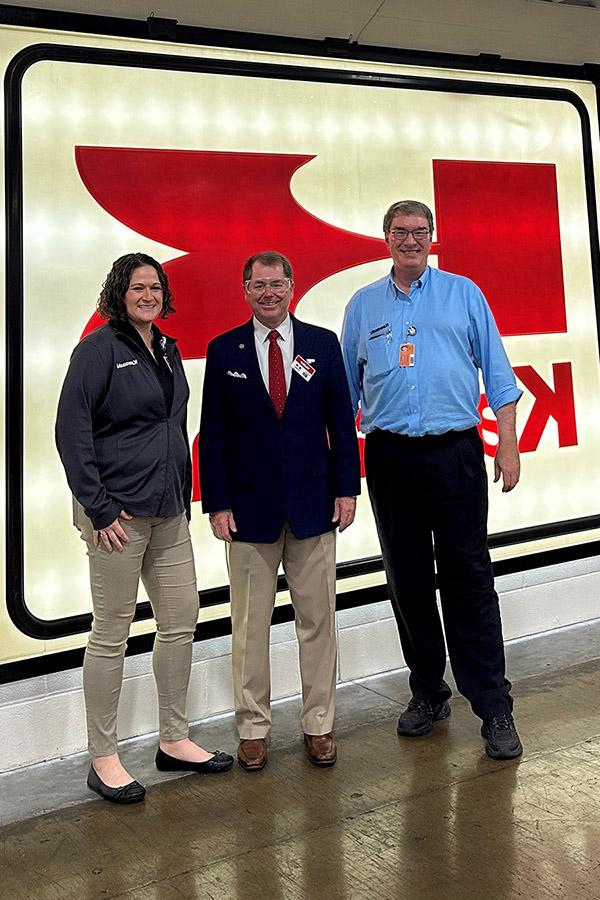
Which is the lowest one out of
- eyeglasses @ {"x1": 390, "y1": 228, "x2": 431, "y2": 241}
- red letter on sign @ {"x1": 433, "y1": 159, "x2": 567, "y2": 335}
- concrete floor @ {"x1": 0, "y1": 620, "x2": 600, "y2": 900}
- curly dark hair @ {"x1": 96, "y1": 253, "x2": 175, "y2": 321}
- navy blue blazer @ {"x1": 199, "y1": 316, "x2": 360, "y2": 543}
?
concrete floor @ {"x1": 0, "y1": 620, "x2": 600, "y2": 900}

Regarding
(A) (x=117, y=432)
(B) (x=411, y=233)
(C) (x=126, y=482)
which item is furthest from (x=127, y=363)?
(B) (x=411, y=233)

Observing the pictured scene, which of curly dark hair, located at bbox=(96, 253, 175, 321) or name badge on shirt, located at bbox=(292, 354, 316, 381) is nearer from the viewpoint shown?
curly dark hair, located at bbox=(96, 253, 175, 321)

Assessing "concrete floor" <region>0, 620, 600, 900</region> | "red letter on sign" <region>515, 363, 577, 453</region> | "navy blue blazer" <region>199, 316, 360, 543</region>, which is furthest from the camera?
"red letter on sign" <region>515, 363, 577, 453</region>

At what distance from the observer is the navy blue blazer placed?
265 cm

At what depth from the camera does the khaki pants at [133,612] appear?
8.16 ft

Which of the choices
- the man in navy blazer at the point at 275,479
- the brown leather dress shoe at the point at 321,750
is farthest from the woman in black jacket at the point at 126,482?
the brown leather dress shoe at the point at 321,750

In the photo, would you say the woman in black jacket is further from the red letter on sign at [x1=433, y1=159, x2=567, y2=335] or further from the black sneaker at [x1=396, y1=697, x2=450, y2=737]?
the red letter on sign at [x1=433, y1=159, x2=567, y2=335]

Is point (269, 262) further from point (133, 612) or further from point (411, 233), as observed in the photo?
point (133, 612)

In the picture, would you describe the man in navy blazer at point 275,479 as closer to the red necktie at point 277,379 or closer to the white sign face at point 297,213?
the red necktie at point 277,379

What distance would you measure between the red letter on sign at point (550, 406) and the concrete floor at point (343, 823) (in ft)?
4.01

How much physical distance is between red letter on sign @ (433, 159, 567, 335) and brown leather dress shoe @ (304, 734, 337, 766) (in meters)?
1.89

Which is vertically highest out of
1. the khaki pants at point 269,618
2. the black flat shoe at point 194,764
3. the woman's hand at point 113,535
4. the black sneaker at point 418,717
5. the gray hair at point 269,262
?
the gray hair at point 269,262

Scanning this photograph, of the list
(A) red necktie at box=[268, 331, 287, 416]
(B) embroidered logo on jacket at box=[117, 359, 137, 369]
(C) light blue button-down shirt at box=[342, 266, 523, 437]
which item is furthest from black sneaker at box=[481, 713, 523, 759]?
(B) embroidered logo on jacket at box=[117, 359, 137, 369]

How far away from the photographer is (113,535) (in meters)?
2.42
